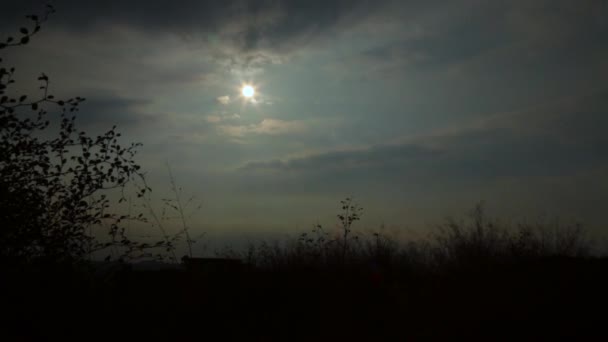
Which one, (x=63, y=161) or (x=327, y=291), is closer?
Answer: (x=63, y=161)

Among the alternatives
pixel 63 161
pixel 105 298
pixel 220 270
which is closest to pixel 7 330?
pixel 105 298

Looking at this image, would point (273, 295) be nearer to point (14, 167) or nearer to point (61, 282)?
point (61, 282)

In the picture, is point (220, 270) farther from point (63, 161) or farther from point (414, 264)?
point (414, 264)

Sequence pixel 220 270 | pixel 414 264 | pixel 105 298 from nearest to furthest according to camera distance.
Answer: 1. pixel 105 298
2. pixel 220 270
3. pixel 414 264

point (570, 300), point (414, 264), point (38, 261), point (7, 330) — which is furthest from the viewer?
point (414, 264)

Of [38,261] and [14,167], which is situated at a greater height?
[14,167]

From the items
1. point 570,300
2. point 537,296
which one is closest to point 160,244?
point 537,296

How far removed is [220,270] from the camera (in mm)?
9594

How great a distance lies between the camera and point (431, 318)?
25.9 feet

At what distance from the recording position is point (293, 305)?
331 inches

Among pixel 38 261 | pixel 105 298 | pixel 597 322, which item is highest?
pixel 38 261

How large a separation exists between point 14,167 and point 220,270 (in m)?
4.43

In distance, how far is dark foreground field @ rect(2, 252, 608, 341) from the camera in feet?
21.8

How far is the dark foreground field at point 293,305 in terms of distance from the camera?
6633 millimetres
